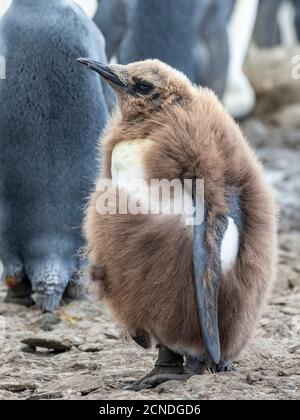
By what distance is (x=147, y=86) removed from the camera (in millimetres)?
3096

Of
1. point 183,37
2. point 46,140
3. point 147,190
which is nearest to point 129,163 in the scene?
point 147,190

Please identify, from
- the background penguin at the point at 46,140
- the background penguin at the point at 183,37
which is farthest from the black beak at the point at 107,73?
the background penguin at the point at 183,37

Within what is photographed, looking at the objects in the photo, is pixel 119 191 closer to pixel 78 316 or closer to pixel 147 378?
pixel 147 378

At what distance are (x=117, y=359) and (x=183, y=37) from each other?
4.12m

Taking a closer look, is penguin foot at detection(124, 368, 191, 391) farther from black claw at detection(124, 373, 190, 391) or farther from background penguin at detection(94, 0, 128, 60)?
background penguin at detection(94, 0, 128, 60)

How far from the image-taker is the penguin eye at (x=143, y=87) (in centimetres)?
309

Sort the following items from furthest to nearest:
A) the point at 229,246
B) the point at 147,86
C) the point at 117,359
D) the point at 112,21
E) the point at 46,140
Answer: the point at 112,21
the point at 46,140
the point at 117,359
the point at 147,86
the point at 229,246

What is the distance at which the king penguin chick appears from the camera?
9.68 ft

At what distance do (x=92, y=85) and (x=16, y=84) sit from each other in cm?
31

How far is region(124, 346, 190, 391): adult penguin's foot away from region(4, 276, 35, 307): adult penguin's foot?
163cm

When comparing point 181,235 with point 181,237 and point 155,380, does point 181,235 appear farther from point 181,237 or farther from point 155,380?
point 155,380

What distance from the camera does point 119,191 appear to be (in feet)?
9.82

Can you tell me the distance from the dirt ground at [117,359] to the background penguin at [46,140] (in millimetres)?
224
